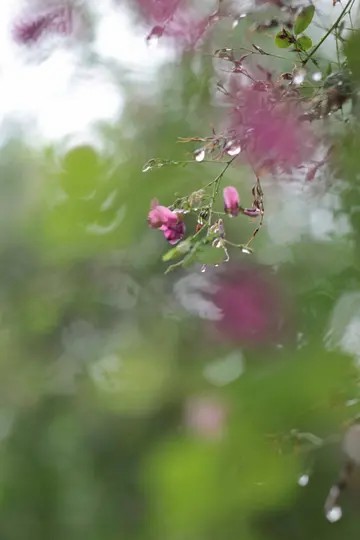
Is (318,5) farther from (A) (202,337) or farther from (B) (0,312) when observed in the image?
(B) (0,312)

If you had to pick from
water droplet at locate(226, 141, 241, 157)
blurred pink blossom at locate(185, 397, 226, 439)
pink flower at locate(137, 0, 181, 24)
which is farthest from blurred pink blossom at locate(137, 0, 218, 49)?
blurred pink blossom at locate(185, 397, 226, 439)

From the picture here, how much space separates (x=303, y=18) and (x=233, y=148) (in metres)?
0.09

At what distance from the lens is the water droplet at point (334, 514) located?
47 centimetres

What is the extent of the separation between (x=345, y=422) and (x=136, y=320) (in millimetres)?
298

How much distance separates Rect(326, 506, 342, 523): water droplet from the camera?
475 millimetres

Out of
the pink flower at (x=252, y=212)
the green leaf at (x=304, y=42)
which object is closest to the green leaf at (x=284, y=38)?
the green leaf at (x=304, y=42)

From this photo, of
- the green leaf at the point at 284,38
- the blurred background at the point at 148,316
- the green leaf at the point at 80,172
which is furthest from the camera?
the green leaf at the point at 80,172

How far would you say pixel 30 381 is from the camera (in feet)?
2.26

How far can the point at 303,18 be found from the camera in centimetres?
43

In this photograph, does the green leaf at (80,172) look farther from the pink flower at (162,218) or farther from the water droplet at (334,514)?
the water droplet at (334,514)

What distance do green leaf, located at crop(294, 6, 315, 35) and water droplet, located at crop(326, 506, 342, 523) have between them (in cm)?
32

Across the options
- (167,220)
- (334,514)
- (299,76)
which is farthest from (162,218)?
(334,514)

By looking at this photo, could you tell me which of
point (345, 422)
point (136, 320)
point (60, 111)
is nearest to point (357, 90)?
point (345, 422)

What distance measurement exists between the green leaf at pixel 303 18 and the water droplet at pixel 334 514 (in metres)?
0.32
